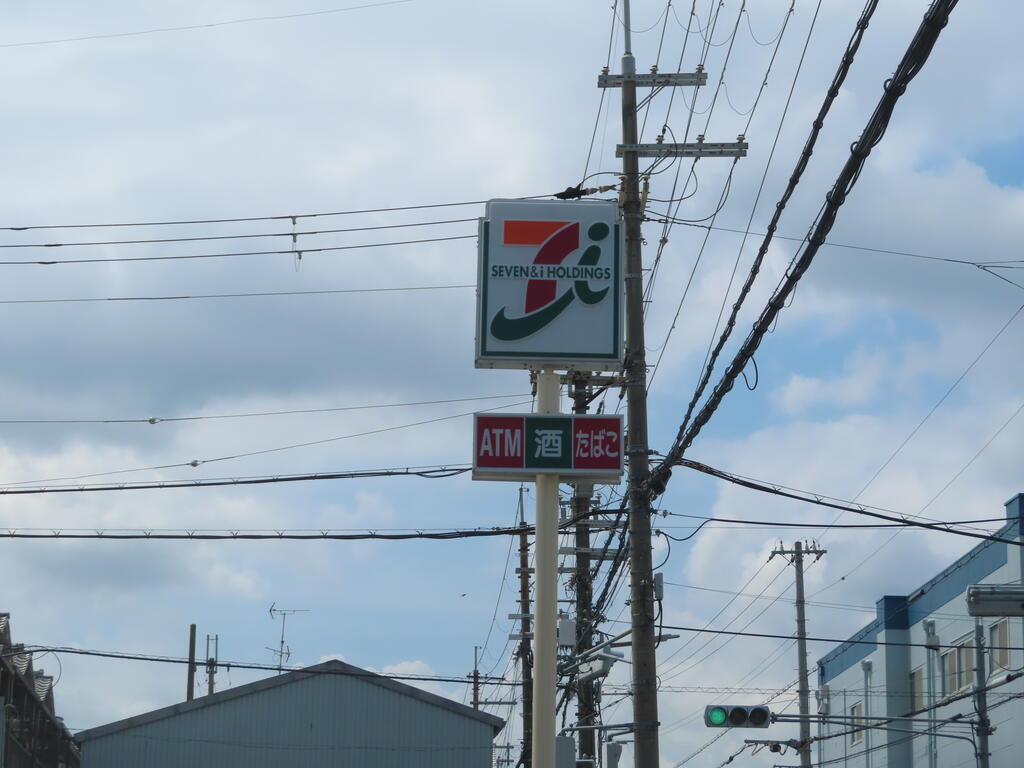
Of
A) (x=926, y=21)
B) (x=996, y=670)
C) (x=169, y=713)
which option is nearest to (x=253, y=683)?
(x=169, y=713)

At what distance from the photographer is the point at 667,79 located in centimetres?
1859

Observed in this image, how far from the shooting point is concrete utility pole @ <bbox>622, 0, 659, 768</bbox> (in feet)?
52.6

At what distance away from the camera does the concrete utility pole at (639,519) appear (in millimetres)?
16031

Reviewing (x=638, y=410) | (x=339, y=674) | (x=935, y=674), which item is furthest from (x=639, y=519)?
(x=935, y=674)

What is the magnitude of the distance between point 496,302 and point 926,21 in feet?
13.2

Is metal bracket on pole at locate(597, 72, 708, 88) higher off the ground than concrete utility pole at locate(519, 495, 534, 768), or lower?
higher

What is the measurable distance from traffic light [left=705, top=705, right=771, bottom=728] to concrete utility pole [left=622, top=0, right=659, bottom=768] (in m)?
4.82

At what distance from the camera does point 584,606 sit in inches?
1105

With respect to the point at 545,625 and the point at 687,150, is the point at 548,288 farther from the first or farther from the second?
the point at 687,150

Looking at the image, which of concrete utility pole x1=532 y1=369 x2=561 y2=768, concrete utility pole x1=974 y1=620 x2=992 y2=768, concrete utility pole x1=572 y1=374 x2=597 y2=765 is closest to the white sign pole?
concrete utility pole x1=532 y1=369 x2=561 y2=768

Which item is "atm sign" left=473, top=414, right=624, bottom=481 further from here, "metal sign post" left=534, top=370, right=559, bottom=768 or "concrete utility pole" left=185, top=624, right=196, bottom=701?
"concrete utility pole" left=185, top=624, right=196, bottom=701

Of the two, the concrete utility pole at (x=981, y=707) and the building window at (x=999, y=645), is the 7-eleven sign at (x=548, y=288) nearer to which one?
the concrete utility pole at (x=981, y=707)

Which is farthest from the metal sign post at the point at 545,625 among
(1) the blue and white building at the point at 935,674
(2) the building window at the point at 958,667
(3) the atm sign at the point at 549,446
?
(2) the building window at the point at 958,667

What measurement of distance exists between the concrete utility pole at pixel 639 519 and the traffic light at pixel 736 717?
4.82 meters
